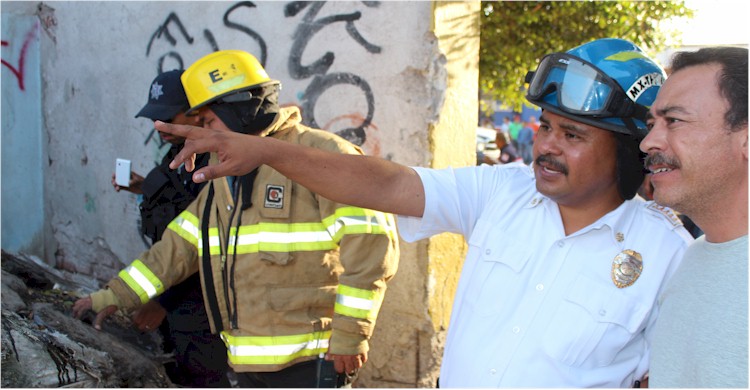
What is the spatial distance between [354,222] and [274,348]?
60 cm

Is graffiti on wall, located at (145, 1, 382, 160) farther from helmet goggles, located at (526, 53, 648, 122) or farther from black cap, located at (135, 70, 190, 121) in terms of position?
helmet goggles, located at (526, 53, 648, 122)

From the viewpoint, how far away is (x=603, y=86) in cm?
204

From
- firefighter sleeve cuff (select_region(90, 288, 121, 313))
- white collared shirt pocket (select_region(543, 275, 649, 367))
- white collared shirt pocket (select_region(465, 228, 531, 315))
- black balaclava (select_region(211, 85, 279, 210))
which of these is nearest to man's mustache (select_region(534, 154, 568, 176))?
white collared shirt pocket (select_region(465, 228, 531, 315))

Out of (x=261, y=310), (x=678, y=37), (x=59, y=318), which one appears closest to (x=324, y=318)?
(x=261, y=310)

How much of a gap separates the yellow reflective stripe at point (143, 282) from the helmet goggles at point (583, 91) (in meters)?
1.84

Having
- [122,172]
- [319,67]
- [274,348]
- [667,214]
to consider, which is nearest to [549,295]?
[667,214]

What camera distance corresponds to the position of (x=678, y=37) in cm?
666

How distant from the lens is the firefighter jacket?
2695mm

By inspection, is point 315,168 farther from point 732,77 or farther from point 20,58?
point 20,58

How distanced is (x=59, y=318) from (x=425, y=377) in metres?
1.93

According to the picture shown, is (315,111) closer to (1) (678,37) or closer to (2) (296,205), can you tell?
(2) (296,205)

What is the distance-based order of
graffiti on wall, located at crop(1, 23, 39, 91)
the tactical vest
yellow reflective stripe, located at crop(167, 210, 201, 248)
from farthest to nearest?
1. graffiti on wall, located at crop(1, 23, 39, 91)
2. the tactical vest
3. yellow reflective stripe, located at crop(167, 210, 201, 248)

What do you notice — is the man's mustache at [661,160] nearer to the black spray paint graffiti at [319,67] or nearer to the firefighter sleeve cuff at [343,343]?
the firefighter sleeve cuff at [343,343]

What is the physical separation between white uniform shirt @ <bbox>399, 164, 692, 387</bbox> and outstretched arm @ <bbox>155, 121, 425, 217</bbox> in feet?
0.30
